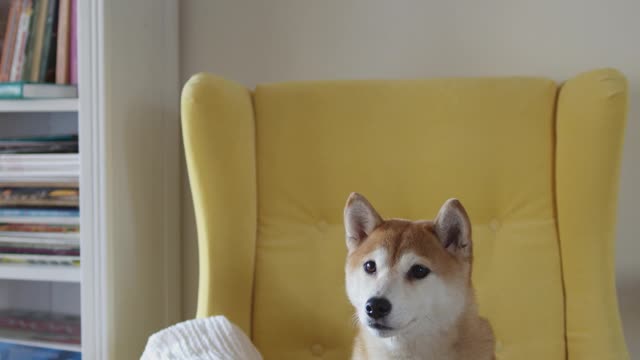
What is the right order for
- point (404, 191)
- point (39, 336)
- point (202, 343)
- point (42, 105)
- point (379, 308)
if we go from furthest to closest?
point (39, 336)
point (42, 105)
point (404, 191)
point (202, 343)
point (379, 308)

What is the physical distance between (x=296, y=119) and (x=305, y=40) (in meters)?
0.32

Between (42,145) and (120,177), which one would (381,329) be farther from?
(42,145)

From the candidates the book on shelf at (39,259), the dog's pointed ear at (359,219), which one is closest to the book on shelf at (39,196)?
the book on shelf at (39,259)

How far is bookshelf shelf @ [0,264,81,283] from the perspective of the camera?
131 centimetres

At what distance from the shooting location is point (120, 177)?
4.31 ft

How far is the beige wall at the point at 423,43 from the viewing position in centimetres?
139

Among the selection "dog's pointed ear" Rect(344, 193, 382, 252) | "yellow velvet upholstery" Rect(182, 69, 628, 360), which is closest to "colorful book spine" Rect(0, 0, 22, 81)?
"yellow velvet upholstery" Rect(182, 69, 628, 360)

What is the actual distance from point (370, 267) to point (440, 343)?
5.1 inches

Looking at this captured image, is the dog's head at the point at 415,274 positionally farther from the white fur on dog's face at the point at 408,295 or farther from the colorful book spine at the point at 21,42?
the colorful book spine at the point at 21,42

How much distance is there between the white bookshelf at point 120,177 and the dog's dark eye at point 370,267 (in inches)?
25.1

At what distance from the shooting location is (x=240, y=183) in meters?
1.20

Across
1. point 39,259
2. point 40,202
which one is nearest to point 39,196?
point 40,202

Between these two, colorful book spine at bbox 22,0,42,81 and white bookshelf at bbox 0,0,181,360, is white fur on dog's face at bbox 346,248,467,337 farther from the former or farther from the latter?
colorful book spine at bbox 22,0,42,81

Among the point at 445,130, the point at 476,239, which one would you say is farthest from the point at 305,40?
the point at 476,239
